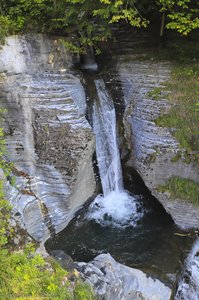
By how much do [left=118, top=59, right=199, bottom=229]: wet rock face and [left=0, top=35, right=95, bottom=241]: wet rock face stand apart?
1286mm

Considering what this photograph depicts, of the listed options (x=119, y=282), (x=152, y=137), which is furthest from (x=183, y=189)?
(x=119, y=282)

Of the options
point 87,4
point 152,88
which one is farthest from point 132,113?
point 87,4

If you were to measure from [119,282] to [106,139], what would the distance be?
3.71m

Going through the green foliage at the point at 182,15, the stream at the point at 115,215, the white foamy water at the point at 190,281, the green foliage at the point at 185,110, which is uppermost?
the green foliage at the point at 182,15

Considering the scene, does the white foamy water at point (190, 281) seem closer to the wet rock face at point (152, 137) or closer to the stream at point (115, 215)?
A: the stream at point (115, 215)

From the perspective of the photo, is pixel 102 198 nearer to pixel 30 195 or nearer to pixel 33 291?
pixel 30 195

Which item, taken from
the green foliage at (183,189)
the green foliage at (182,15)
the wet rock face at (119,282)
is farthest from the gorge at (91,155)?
the green foliage at (182,15)

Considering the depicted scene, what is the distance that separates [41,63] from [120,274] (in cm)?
514

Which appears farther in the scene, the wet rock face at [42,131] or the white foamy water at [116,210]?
the white foamy water at [116,210]

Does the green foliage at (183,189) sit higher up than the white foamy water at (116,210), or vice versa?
the green foliage at (183,189)

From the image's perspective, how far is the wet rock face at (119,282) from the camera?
5820mm

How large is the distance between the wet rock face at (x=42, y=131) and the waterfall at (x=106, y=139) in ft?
1.75

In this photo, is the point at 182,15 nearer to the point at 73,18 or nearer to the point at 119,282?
the point at 73,18

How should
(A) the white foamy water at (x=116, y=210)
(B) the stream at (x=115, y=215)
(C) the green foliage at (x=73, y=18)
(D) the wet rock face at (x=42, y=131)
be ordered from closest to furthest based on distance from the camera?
1. (C) the green foliage at (x=73, y=18)
2. (D) the wet rock face at (x=42, y=131)
3. (B) the stream at (x=115, y=215)
4. (A) the white foamy water at (x=116, y=210)
